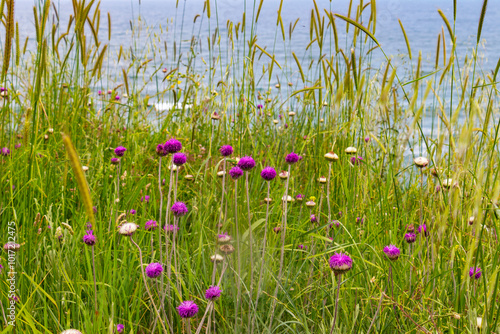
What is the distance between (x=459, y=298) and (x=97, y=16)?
71.3 inches

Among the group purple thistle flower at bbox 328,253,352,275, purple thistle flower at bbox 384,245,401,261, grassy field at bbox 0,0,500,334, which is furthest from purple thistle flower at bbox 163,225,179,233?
purple thistle flower at bbox 384,245,401,261

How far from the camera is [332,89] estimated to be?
1.98 meters

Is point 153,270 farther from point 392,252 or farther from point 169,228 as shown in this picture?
point 392,252

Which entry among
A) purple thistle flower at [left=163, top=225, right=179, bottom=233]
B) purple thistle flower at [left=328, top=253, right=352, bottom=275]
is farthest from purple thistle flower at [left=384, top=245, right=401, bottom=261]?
purple thistle flower at [left=163, top=225, right=179, bottom=233]

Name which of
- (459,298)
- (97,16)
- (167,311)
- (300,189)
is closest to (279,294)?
(167,311)

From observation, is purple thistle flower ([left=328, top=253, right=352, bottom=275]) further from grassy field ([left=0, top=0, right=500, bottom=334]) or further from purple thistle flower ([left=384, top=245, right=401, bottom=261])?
purple thistle flower ([left=384, top=245, right=401, bottom=261])

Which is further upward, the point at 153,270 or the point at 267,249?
the point at 153,270

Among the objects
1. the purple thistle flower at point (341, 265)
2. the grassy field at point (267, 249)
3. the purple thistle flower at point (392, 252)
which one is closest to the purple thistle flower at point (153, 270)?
the grassy field at point (267, 249)

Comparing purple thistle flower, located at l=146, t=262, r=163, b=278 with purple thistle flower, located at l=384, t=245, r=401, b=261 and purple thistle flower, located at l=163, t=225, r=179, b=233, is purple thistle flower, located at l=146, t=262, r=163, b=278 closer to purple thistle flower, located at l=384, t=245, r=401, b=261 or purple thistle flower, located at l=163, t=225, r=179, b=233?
purple thistle flower, located at l=163, t=225, r=179, b=233

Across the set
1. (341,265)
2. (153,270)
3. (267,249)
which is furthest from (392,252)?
(153,270)

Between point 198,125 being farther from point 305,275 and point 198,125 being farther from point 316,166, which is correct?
point 305,275

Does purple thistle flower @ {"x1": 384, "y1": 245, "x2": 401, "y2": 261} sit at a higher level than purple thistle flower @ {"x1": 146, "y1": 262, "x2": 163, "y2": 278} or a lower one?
higher

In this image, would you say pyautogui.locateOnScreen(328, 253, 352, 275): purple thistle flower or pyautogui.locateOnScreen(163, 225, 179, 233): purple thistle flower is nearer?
pyautogui.locateOnScreen(328, 253, 352, 275): purple thistle flower

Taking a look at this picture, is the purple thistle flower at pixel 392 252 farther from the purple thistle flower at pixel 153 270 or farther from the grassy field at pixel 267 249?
the purple thistle flower at pixel 153 270
